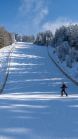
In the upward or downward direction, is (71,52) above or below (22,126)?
above

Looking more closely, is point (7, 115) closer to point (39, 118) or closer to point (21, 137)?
point (39, 118)

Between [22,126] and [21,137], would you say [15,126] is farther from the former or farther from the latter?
[21,137]

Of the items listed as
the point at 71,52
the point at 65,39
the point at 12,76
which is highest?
the point at 65,39

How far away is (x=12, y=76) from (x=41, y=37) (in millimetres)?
75317

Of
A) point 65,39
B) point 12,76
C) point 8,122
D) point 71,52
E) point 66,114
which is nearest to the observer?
point 8,122

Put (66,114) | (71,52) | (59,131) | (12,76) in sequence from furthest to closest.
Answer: (71,52) < (12,76) < (66,114) < (59,131)

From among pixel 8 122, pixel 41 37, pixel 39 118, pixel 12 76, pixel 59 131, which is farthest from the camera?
pixel 41 37

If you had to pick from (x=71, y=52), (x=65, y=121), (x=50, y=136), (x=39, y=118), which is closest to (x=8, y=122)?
(x=39, y=118)

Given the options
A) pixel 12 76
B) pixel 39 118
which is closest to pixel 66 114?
pixel 39 118

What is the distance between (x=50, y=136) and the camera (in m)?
3.78

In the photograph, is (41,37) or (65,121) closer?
(65,121)

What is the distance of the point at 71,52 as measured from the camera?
25953mm

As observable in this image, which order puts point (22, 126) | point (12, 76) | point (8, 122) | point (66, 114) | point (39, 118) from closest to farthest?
point (22, 126)
point (8, 122)
point (39, 118)
point (66, 114)
point (12, 76)

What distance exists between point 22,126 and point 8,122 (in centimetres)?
70
